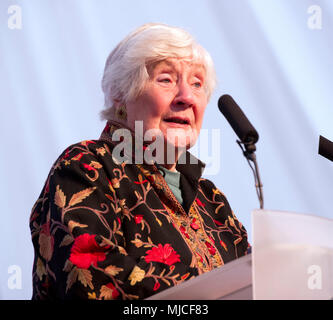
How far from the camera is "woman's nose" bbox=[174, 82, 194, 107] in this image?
5.71 feet

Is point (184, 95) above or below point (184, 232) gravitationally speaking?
above

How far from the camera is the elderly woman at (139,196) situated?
1.29m

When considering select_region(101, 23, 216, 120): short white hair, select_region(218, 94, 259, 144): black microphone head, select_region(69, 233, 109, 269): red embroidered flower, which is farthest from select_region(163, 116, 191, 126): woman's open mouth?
select_region(69, 233, 109, 269): red embroidered flower

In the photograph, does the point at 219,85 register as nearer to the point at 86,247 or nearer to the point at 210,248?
the point at 210,248

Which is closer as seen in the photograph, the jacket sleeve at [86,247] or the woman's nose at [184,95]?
the jacket sleeve at [86,247]

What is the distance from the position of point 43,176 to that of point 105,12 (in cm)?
78

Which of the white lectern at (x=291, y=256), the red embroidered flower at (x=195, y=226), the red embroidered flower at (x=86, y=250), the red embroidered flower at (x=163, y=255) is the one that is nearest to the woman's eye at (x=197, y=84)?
the red embroidered flower at (x=195, y=226)

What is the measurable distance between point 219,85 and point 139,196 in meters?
0.94

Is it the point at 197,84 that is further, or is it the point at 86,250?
the point at 197,84

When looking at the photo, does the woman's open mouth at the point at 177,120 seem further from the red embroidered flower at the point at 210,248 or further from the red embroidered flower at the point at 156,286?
the red embroidered flower at the point at 156,286

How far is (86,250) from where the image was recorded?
1.30 m

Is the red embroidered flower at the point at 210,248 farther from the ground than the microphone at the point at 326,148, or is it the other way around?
the microphone at the point at 326,148

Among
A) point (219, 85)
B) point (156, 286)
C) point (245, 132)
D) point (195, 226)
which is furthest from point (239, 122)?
point (219, 85)

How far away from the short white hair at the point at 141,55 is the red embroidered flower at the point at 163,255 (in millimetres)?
525
